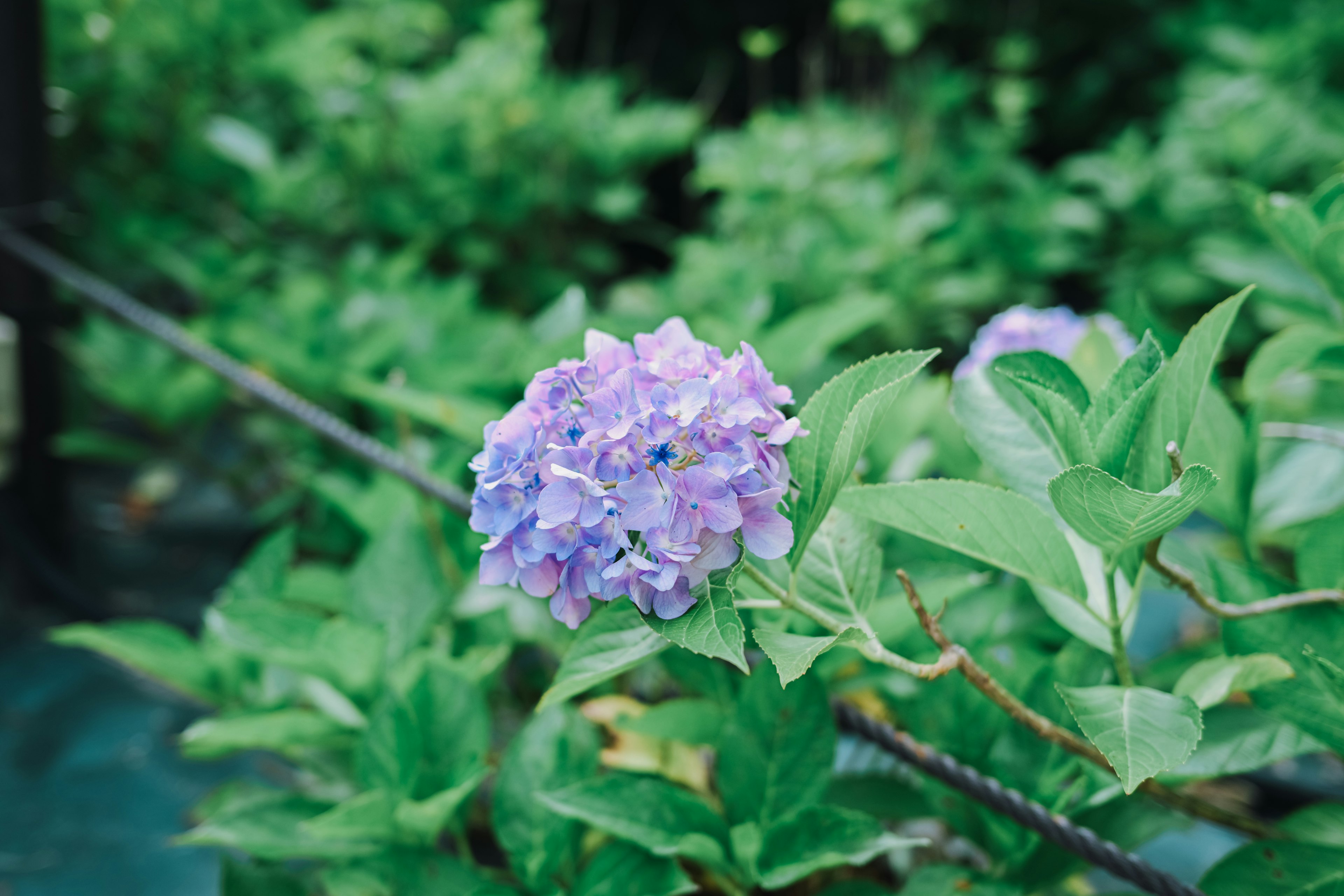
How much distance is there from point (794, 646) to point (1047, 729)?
224 mm

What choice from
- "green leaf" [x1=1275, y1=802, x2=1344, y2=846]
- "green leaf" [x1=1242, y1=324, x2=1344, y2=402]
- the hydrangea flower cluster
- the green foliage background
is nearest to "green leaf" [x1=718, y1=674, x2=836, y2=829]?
the green foliage background

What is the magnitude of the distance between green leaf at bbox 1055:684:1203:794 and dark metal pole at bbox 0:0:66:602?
1720mm

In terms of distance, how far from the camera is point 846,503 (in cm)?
56

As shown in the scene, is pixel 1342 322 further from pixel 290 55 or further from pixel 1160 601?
pixel 290 55

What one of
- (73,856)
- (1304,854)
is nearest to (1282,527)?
(1304,854)

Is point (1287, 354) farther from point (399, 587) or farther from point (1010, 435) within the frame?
point (399, 587)

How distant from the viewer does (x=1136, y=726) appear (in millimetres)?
501

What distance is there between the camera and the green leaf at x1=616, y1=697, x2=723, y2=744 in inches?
28.6

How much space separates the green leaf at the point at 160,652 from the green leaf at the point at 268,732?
0.36 feet

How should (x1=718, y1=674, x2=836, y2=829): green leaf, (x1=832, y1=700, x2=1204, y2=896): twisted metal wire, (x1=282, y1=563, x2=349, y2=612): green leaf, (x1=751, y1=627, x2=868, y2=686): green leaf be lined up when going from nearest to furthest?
1. (x1=751, y1=627, x2=868, y2=686): green leaf
2. (x1=832, y1=700, x2=1204, y2=896): twisted metal wire
3. (x1=718, y1=674, x2=836, y2=829): green leaf
4. (x1=282, y1=563, x2=349, y2=612): green leaf

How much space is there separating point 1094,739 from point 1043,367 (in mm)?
247

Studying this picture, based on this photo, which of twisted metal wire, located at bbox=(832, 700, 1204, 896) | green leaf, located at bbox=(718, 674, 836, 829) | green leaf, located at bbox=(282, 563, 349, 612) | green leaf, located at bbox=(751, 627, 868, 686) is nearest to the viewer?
green leaf, located at bbox=(751, 627, 868, 686)

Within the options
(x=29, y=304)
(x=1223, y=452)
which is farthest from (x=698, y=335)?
(x=29, y=304)

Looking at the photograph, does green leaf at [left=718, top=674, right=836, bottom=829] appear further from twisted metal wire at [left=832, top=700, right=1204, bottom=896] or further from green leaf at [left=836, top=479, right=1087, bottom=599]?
green leaf at [left=836, top=479, right=1087, bottom=599]
